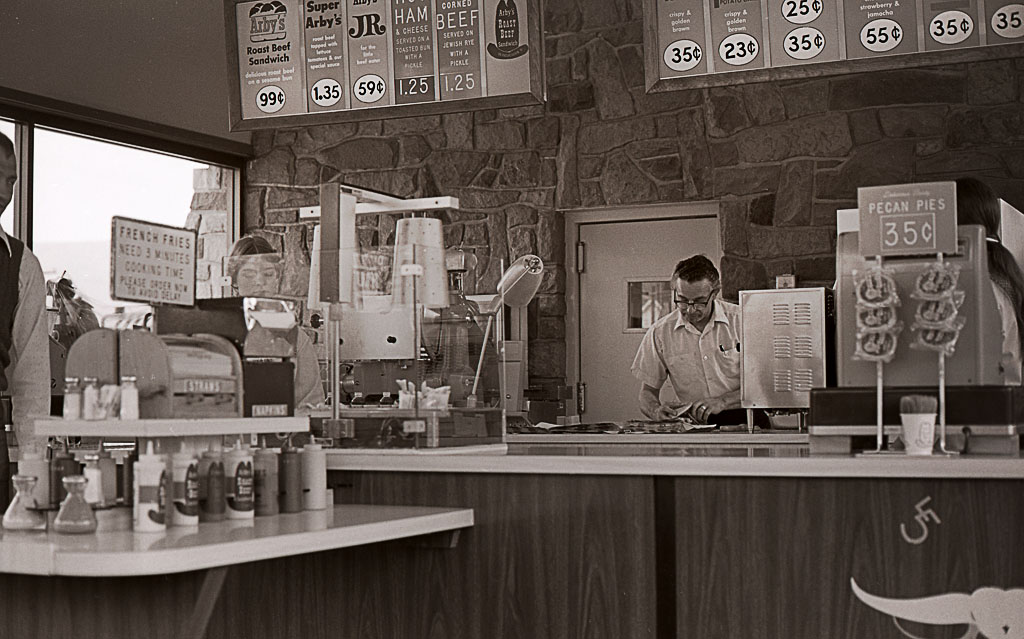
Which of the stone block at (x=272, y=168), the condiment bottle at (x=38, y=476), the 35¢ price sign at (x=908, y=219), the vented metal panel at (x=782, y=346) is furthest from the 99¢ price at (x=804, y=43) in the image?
the stone block at (x=272, y=168)

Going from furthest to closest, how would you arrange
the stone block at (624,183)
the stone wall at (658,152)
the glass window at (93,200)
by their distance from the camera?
the stone block at (624,183), the glass window at (93,200), the stone wall at (658,152)

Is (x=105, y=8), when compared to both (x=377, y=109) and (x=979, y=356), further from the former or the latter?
(x=979, y=356)

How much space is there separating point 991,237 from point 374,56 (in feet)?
7.85

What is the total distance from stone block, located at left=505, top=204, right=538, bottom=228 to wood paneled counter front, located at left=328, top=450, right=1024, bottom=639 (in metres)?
3.43

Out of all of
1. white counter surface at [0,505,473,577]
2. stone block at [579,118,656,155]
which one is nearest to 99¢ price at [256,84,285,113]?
stone block at [579,118,656,155]

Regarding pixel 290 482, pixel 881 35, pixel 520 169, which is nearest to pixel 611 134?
pixel 520 169

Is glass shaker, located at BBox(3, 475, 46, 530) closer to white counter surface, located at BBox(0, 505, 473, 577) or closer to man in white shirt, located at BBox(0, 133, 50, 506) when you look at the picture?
white counter surface, located at BBox(0, 505, 473, 577)

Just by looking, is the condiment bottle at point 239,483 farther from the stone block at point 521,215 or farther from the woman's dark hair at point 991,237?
the stone block at point 521,215

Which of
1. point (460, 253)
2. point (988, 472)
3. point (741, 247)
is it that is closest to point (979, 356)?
point (988, 472)

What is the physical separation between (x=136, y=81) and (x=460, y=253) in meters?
3.55

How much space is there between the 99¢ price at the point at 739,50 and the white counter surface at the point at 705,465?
68.5 inches

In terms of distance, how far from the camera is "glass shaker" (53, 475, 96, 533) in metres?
2.30

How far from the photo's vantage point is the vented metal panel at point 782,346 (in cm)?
445

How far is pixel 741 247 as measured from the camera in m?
6.00
